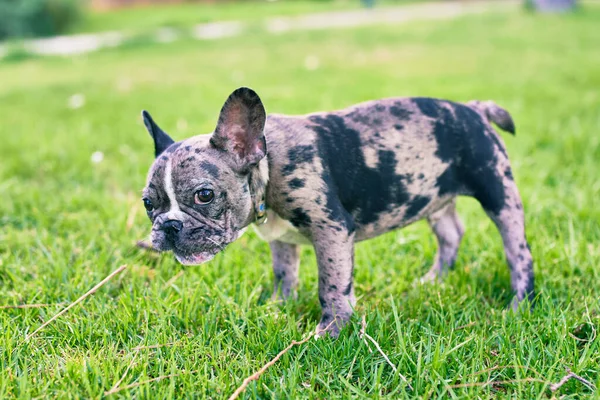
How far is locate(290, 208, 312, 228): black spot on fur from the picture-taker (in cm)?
292

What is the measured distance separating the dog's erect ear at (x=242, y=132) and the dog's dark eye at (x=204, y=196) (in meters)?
0.19

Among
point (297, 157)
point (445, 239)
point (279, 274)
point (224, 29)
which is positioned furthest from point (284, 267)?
point (224, 29)

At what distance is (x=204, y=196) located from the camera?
2713 millimetres

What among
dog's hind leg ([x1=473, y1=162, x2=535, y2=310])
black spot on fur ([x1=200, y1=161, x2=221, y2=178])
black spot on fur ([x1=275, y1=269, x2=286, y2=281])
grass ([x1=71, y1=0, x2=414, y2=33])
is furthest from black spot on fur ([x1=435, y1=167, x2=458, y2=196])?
grass ([x1=71, y1=0, x2=414, y2=33])

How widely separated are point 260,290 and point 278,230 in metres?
0.63

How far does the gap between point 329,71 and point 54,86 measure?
4.93 metres

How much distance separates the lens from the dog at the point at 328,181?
9.00ft

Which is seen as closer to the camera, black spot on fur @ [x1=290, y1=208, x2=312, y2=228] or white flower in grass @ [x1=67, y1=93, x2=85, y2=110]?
black spot on fur @ [x1=290, y1=208, x2=312, y2=228]

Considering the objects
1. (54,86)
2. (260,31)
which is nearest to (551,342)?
(54,86)

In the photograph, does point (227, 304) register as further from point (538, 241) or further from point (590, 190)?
point (590, 190)

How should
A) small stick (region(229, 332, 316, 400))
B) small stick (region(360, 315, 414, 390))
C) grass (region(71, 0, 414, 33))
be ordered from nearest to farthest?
small stick (region(229, 332, 316, 400))
small stick (region(360, 315, 414, 390))
grass (region(71, 0, 414, 33))

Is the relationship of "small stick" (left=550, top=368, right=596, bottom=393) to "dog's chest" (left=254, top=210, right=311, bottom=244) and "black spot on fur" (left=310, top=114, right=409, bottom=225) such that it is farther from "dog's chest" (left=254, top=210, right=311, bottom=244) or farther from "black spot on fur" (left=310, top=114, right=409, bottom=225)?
"dog's chest" (left=254, top=210, right=311, bottom=244)

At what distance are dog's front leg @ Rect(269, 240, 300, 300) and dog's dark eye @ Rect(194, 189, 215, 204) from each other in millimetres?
815

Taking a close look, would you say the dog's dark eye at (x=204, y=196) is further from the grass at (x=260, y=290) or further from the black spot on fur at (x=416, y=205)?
the black spot on fur at (x=416, y=205)
